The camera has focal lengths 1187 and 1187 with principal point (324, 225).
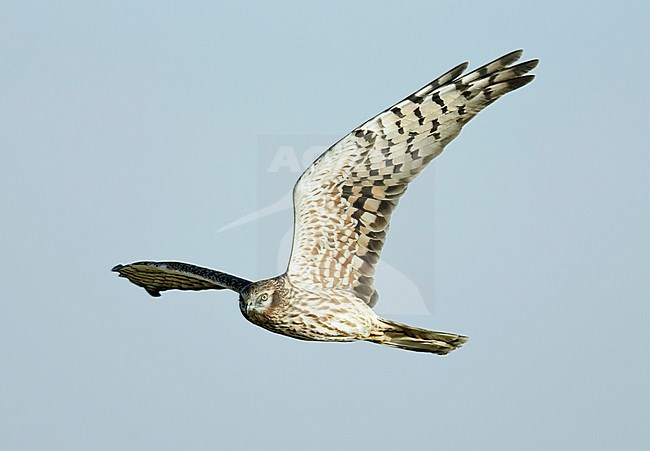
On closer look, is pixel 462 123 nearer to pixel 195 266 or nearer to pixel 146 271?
pixel 195 266

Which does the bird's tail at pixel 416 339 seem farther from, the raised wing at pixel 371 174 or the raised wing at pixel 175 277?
the raised wing at pixel 175 277

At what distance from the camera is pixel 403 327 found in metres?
11.7

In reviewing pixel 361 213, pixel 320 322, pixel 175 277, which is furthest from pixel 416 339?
pixel 175 277

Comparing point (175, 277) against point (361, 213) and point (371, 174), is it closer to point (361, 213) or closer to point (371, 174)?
point (361, 213)

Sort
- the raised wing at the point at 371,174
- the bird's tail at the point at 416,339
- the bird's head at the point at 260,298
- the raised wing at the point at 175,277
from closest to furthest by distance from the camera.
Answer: the raised wing at the point at 371,174 < the bird's head at the point at 260,298 < the bird's tail at the point at 416,339 < the raised wing at the point at 175,277

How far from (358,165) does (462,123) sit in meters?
1.08

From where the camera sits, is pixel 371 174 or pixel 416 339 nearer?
pixel 371 174

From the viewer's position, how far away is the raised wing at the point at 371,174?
36.9 ft

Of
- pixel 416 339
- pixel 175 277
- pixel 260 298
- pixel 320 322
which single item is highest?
pixel 175 277

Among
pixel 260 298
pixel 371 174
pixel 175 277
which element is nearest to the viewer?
pixel 260 298

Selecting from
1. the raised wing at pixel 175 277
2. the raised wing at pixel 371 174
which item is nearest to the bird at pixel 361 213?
the raised wing at pixel 371 174

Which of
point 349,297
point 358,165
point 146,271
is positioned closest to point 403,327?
point 349,297

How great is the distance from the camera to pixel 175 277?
13906 mm

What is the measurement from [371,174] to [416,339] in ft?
5.69
